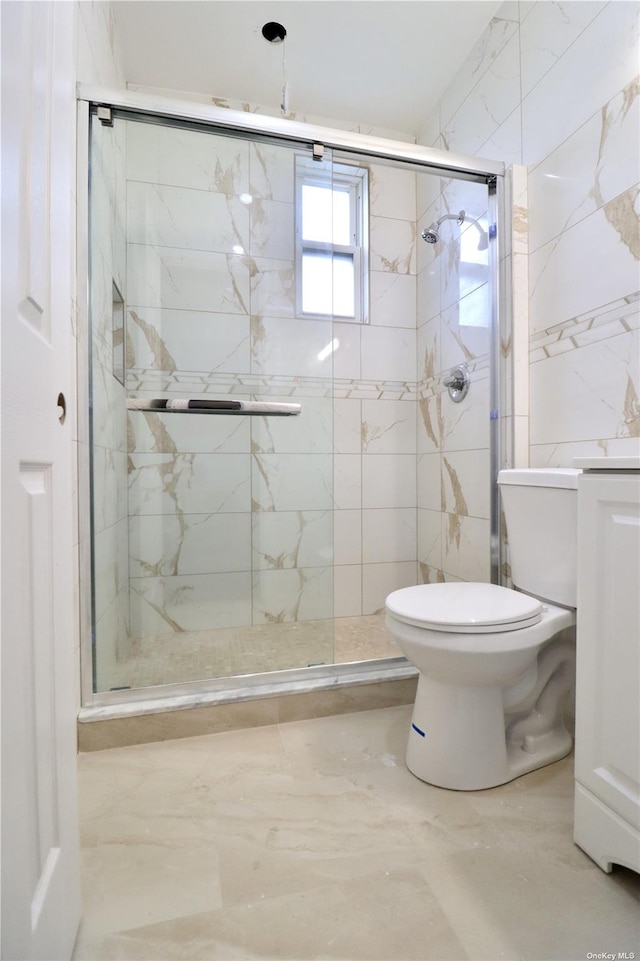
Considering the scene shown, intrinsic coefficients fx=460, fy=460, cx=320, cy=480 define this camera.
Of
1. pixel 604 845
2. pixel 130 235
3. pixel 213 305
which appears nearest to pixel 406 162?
pixel 213 305

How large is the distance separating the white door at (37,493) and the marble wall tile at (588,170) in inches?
51.6

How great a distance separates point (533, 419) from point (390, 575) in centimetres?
113

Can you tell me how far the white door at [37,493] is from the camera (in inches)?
19.3

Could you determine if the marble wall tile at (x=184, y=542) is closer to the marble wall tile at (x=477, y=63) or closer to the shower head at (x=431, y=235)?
the shower head at (x=431, y=235)

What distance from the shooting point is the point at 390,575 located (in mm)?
2410

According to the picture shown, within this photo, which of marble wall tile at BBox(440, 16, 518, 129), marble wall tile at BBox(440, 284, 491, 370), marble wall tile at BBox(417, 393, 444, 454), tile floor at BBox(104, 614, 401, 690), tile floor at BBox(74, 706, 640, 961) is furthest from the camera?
marble wall tile at BBox(417, 393, 444, 454)

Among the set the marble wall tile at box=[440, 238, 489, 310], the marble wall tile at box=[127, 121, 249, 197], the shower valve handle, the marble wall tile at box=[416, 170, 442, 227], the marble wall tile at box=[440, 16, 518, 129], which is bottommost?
the shower valve handle

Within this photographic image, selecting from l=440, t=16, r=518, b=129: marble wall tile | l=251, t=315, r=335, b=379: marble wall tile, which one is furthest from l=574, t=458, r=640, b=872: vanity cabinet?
l=440, t=16, r=518, b=129: marble wall tile

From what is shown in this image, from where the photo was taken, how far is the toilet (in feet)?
3.63

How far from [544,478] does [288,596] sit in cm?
96

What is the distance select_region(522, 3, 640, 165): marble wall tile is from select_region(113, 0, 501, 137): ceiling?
21.9 inches

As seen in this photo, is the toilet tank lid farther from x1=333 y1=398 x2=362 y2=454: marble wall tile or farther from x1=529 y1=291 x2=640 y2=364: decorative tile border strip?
x1=333 y1=398 x2=362 y2=454: marble wall tile

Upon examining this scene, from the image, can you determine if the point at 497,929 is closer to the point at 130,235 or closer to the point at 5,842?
the point at 5,842

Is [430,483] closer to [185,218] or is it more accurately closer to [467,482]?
[467,482]
